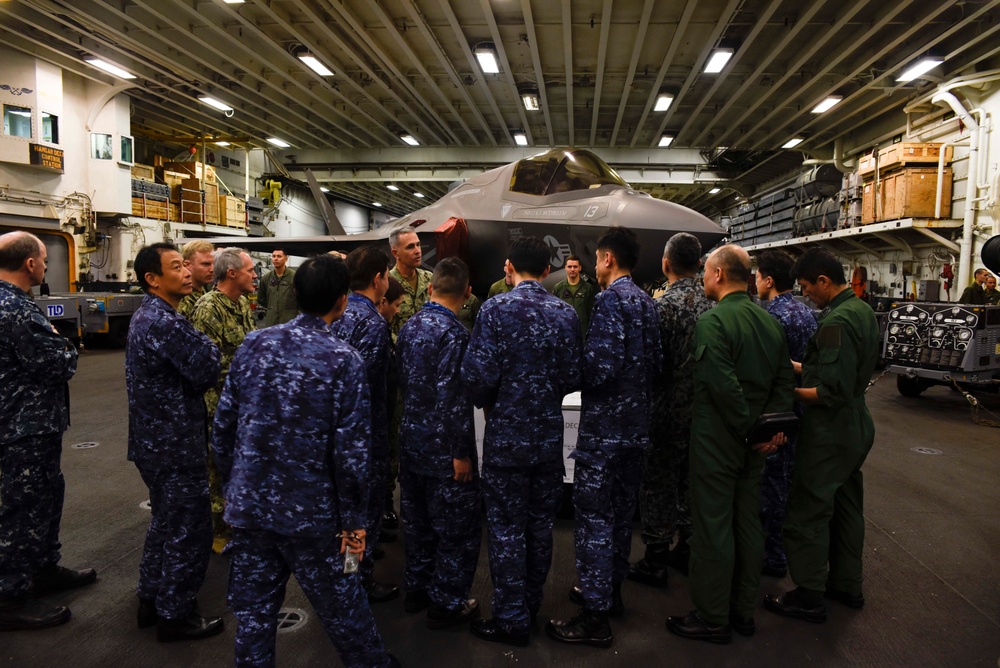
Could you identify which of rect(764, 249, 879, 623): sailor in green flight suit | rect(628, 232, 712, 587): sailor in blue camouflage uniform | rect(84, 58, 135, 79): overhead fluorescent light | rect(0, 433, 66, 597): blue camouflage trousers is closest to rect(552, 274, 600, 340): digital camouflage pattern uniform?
rect(628, 232, 712, 587): sailor in blue camouflage uniform

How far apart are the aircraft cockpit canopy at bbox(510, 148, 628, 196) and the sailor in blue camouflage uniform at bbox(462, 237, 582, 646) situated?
357 centimetres

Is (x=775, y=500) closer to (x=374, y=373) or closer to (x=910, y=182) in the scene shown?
(x=374, y=373)

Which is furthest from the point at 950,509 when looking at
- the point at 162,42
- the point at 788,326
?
Answer: the point at 162,42

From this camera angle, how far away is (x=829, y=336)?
3.14 meters

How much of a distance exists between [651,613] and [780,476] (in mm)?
1258

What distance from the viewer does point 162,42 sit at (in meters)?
12.3

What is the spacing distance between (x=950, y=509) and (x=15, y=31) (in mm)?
17543

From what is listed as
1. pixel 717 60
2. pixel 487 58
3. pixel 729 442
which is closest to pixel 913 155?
pixel 717 60

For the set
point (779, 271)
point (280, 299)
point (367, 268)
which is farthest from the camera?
point (280, 299)

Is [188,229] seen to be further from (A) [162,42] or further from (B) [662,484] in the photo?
(B) [662,484]

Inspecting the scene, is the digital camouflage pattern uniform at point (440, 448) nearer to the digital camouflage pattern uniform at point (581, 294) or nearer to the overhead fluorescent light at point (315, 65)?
the digital camouflage pattern uniform at point (581, 294)

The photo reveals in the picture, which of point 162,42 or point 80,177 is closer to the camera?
point 162,42

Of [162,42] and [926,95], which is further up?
[162,42]

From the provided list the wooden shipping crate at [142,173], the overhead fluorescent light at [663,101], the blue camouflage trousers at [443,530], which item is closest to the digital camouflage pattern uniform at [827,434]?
Result: the blue camouflage trousers at [443,530]
